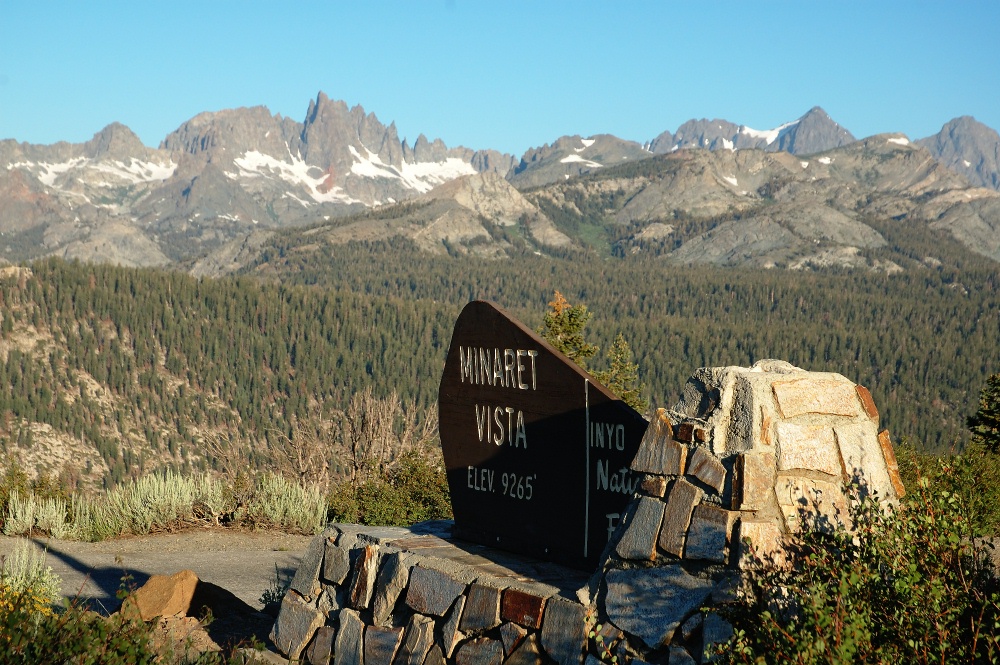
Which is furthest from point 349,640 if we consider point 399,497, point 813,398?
point 399,497

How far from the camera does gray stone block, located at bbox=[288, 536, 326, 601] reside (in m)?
8.62

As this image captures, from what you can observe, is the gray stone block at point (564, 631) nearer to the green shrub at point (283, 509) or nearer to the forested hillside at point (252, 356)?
the green shrub at point (283, 509)

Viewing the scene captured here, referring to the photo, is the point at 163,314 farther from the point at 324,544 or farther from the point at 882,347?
the point at 324,544

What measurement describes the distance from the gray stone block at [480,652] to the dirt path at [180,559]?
4595 millimetres

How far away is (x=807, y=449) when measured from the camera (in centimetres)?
576

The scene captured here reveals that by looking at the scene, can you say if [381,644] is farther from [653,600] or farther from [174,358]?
[174,358]

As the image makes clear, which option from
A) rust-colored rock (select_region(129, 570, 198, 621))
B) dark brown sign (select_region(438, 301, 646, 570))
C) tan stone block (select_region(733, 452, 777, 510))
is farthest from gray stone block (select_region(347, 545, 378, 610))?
tan stone block (select_region(733, 452, 777, 510))

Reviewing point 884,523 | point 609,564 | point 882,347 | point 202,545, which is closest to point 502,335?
point 609,564

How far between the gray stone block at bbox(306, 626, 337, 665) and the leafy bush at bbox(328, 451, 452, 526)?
24.0 feet

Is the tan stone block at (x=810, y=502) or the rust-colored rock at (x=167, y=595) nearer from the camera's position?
the tan stone block at (x=810, y=502)

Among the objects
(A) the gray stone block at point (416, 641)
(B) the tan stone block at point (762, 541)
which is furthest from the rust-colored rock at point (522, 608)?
(B) the tan stone block at point (762, 541)

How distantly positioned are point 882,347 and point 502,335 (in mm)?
135723

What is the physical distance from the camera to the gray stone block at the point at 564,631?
246 inches

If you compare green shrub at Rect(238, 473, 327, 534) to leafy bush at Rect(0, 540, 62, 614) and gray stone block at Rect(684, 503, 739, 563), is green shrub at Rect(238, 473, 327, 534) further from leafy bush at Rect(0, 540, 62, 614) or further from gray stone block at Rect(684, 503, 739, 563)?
gray stone block at Rect(684, 503, 739, 563)
